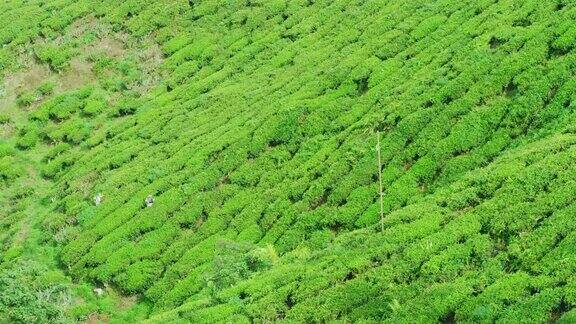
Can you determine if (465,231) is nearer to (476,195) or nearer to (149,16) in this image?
(476,195)

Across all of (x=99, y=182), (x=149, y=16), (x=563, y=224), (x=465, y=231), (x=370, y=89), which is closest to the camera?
(x=563, y=224)

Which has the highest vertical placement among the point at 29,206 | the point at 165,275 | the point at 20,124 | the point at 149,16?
the point at 149,16

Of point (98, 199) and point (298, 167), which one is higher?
point (98, 199)

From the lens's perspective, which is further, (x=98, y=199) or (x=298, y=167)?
(x=98, y=199)

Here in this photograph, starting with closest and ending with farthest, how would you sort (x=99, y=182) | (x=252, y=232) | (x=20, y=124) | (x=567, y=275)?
(x=567, y=275) → (x=252, y=232) → (x=99, y=182) → (x=20, y=124)

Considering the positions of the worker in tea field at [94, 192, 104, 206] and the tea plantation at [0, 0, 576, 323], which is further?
the worker in tea field at [94, 192, 104, 206]

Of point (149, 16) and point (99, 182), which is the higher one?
point (149, 16)

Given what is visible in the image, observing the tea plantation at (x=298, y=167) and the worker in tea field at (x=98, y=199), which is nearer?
the tea plantation at (x=298, y=167)

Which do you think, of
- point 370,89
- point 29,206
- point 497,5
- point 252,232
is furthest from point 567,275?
point 29,206
